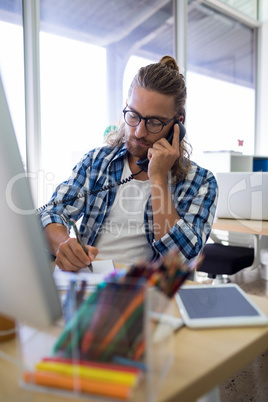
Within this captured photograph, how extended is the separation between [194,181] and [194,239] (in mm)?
286

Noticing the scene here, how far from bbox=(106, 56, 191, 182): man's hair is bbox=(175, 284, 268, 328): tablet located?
706 millimetres

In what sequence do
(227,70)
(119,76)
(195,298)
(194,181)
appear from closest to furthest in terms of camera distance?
(195,298)
(194,181)
(119,76)
(227,70)

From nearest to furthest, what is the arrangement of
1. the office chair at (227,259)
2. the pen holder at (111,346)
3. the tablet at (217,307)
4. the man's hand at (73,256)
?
the pen holder at (111,346), the tablet at (217,307), the man's hand at (73,256), the office chair at (227,259)

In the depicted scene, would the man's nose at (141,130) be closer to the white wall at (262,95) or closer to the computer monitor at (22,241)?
the computer monitor at (22,241)

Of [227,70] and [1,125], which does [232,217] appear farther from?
[227,70]

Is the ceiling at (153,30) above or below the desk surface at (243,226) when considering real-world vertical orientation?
above

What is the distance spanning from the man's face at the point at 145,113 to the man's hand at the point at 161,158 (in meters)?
0.05

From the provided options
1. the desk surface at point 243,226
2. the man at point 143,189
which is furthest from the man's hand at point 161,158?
the desk surface at point 243,226

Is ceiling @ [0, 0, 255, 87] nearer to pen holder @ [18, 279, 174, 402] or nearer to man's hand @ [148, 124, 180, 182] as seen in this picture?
man's hand @ [148, 124, 180, 182]

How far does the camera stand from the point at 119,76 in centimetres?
312

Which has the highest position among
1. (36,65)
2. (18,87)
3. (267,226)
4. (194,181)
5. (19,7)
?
(19,7)

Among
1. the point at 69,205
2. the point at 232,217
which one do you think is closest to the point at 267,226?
the point at 232,217

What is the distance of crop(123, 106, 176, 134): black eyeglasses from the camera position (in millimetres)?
1302

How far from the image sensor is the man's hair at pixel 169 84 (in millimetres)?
1323
